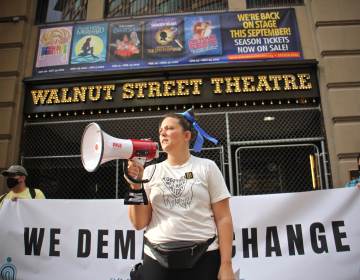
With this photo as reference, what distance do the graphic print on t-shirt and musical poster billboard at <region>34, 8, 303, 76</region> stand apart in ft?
17.5

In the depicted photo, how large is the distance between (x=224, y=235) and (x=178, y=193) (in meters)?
0.39

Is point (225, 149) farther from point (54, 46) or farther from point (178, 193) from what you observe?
point (178, 193)

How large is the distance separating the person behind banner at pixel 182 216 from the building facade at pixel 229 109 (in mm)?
4387

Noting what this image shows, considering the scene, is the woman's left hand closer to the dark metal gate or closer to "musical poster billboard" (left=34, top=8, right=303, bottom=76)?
the dark metal gate

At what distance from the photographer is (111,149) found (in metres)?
2.29

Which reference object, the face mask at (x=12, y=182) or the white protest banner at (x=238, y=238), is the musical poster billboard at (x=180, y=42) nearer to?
the face mask at (x=12, y=182)

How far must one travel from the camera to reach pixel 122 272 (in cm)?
414

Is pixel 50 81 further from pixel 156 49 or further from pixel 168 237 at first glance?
pixel 168 237

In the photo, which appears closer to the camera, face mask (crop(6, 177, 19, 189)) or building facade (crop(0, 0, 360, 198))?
face mask (crop(6, 177, 19, 189))

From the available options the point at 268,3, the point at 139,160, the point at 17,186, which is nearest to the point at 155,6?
the point at 268,3

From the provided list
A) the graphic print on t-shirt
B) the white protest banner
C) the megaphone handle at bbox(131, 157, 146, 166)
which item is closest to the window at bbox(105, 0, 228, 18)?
the white protest banner

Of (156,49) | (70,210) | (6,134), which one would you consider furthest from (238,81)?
(6,134)

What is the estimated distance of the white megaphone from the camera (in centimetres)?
230

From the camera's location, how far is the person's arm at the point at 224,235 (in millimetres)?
2088
